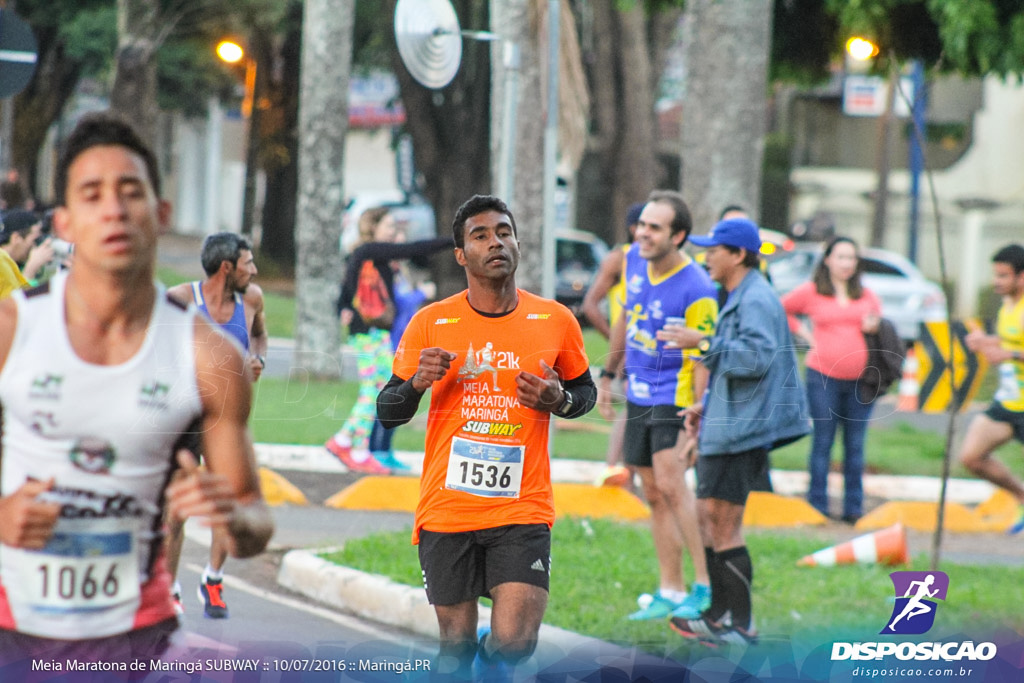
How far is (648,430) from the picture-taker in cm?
686

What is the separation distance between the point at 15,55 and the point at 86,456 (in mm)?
5240

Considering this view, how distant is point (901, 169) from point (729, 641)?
34456mm

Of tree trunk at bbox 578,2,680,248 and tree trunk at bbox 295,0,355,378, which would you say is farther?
tree trunk at bbox 578,2,680,248

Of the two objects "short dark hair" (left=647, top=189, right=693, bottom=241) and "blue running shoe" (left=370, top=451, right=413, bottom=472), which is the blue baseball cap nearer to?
"short dark hair" (left=647, top=189, right=693, bottom=241)

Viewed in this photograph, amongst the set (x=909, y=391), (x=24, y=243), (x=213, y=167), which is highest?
(x=24, y=243)

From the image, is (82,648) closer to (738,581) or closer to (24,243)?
(738,581)

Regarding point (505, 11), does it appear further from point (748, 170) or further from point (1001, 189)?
point (1001, 189)

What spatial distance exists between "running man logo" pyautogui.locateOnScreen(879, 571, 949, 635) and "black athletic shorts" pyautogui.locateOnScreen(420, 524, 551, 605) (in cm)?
212

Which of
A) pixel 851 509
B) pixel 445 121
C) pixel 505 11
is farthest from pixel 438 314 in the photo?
pixel 445 121

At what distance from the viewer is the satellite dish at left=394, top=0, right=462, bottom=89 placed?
308 inches

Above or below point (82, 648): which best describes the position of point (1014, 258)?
above

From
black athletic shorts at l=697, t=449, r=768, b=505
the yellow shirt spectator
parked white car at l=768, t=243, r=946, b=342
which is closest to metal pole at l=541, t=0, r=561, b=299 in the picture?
black athletic shorts at l=697, t=449, r=768, b=505

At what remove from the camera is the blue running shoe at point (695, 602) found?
653 centimetres

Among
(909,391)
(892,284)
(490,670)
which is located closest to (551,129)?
(490,670)
